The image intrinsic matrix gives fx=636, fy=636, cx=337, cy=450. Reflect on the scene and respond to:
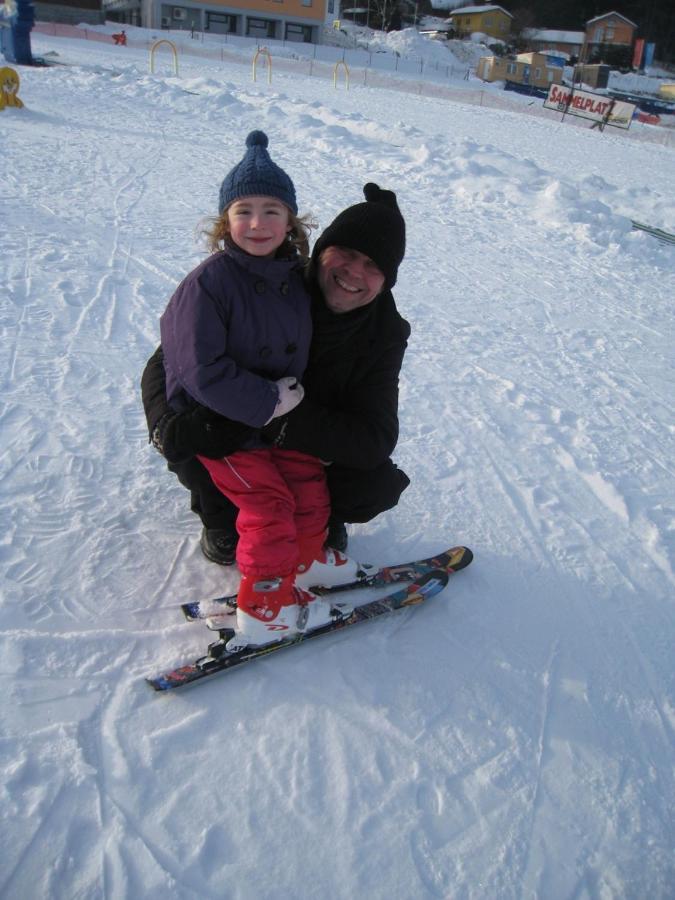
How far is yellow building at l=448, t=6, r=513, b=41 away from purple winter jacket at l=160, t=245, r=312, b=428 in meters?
79.6

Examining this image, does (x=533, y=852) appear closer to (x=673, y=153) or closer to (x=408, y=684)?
(x=408, y=684)

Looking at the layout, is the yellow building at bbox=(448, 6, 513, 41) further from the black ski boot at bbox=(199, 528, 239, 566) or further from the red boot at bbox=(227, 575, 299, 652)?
the red boot at bbox=(227, 575, 299, 652)

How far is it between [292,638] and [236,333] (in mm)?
1104

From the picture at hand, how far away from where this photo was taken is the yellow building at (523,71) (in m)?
45.8

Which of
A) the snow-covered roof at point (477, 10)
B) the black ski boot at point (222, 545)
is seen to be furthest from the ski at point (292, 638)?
the snow-covered roof at point (477, 10)

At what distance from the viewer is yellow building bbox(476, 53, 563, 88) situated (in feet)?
150

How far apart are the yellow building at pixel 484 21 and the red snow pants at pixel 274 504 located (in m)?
79.7

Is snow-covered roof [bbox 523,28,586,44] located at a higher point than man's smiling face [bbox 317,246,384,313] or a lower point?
higher

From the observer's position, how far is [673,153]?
20.7 m

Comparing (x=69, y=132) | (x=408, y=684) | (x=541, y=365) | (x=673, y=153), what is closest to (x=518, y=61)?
(x=673, y=153)

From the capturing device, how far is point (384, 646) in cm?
237

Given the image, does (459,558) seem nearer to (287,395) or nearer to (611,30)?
(287,395)

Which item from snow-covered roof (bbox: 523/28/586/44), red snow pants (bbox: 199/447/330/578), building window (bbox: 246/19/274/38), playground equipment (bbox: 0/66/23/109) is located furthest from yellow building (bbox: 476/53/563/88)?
red snow pants (bbox: 199/447/330/578)

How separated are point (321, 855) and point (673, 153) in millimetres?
24411
